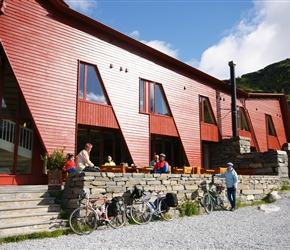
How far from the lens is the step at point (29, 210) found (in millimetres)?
7191

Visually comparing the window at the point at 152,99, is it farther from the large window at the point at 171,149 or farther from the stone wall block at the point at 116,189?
the stone wall block at the point at 116,189

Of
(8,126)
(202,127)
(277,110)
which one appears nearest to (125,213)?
(8,126)

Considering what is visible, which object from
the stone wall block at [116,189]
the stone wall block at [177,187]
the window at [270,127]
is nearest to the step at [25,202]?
the stone wall block at [116,189]

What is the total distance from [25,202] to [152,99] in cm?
937

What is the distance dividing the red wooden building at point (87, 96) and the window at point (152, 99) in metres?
0.05

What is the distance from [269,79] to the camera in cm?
5403

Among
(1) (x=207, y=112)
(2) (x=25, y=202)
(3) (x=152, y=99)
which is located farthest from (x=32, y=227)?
(1) (x=207, y=112)

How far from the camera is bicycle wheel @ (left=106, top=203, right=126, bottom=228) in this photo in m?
7.98

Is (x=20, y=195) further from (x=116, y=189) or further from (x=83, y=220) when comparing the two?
(x=116, y=189)

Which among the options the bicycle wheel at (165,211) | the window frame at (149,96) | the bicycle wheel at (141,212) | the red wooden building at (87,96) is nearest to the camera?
the bicycle wheel at (141,212)

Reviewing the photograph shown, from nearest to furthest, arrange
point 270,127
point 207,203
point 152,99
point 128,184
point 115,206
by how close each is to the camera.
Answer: point 115,206
point 128,184
point 207,203
point 152,99
point 270,127

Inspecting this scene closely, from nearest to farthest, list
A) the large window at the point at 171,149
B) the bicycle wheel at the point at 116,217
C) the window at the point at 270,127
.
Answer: the bicycle wheel at the point at 116,217 → the large window at the point at 171,149 → the window at the point at 270,127

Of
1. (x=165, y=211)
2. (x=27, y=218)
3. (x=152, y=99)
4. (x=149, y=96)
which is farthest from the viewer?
Result: (x=152, y=99)

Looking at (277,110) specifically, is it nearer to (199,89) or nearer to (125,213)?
(199,89)
